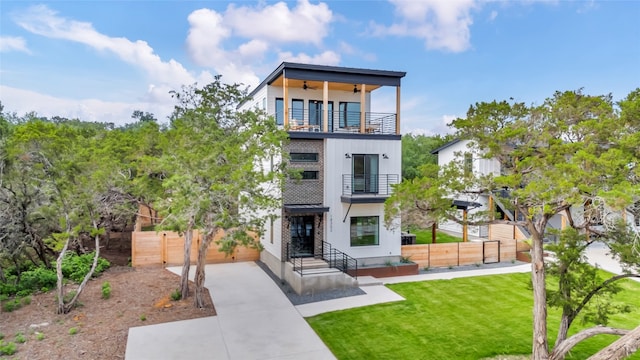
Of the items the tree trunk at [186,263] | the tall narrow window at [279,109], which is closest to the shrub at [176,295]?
the tree trunk at [186,263]

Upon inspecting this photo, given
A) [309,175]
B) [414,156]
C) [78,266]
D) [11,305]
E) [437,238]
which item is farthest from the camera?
[414,156]

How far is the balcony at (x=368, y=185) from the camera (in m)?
15.5

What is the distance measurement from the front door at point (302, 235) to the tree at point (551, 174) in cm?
743

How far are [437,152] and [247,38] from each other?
58.0ft

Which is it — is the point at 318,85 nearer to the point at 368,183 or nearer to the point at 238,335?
the point at 368,183

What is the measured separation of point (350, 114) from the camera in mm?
17984

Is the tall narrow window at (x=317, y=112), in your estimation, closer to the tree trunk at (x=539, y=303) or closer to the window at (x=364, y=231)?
the window at (x=364, y=231)

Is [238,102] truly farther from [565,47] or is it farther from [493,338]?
[565,47]

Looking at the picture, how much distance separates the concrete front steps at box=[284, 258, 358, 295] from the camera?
42.5 feet

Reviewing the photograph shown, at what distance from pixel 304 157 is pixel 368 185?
309cm

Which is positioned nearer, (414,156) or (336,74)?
(336,74)

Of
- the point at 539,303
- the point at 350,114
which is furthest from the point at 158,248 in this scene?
the point at 539,303

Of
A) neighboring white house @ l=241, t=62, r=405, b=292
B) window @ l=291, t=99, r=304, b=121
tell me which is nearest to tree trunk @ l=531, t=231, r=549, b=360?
neighboring white house @ l=241, t=62, r=405, b=292

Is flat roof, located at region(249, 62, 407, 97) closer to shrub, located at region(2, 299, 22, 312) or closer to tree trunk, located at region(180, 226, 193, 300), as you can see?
tree trunk, located at region(180, 226, 193, 300)
